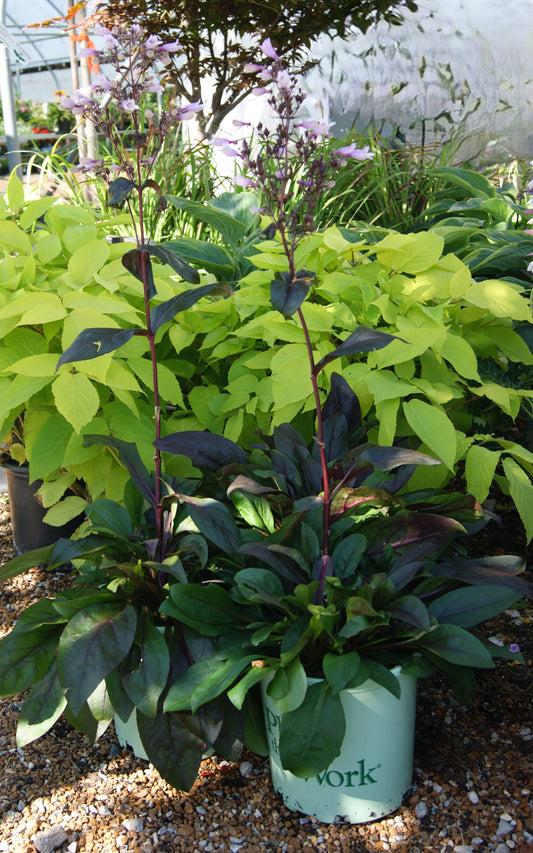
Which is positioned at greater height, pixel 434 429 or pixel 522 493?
pixel 434 429

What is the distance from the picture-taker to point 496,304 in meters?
1.61

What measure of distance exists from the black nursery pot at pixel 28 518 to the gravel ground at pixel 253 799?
650 millimetres

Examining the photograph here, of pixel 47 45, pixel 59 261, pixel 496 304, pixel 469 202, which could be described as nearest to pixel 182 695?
pixel 496 304

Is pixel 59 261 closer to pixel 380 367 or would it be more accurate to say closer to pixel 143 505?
pixel 143 505

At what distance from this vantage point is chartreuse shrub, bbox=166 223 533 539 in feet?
4.93

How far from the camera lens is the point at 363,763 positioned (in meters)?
1.30

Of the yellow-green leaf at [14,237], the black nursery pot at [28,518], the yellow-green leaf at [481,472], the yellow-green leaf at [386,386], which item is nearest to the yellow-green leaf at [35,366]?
the yellow-green leaf at [14,237]

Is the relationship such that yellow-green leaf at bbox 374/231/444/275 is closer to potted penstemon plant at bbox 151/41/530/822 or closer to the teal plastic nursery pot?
potted penstemon plant at bbox 151/41/530/822

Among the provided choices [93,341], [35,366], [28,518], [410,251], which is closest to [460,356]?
[410,251]

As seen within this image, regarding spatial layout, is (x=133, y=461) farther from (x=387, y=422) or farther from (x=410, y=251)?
(x=410, y=251)

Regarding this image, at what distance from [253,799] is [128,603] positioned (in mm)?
442

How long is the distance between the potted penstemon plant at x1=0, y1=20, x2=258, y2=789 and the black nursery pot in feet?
2.24

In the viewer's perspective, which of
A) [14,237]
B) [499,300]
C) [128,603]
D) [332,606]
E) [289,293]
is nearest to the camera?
[289,293]

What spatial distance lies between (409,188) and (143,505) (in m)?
2.22
